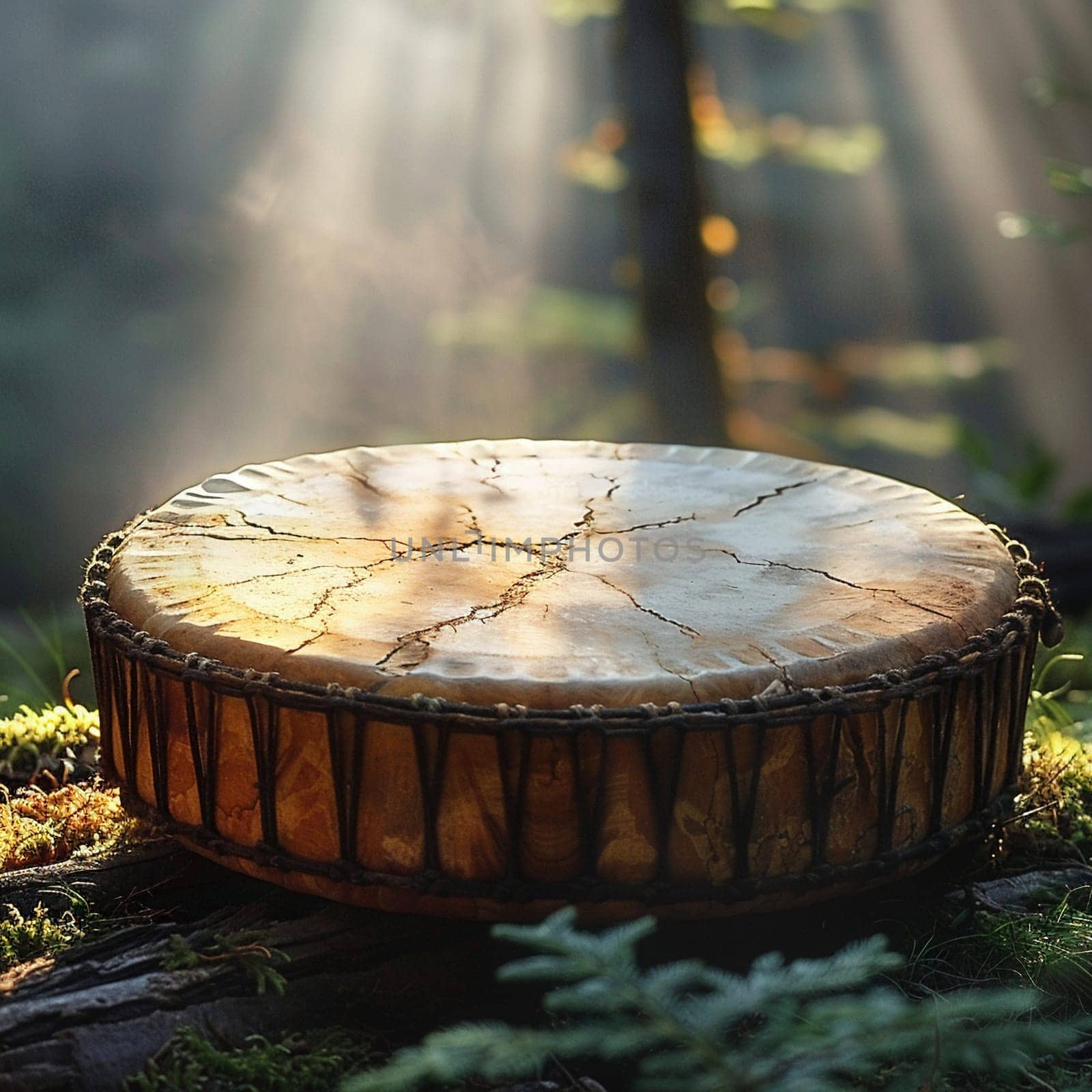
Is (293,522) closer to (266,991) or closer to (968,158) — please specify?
(266,991)

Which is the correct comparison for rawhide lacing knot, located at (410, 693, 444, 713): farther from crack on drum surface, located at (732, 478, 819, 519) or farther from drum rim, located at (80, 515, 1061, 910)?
crack on drum surface, located at (732, 478, 819, 519)

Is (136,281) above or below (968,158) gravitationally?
below

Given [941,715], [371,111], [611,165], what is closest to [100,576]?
[941,715]

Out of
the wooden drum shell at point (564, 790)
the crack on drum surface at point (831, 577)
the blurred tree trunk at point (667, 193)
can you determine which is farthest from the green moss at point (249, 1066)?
the blurred tree trunk at point (667, 193)

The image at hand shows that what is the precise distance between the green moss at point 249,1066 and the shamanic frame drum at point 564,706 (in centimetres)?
21

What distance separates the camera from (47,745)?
8.09 feet

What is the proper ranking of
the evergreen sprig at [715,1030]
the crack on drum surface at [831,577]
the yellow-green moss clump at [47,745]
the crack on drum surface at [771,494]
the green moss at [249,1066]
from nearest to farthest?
the evergreen sprig at [715,1030] → the green moss at [249,1066] → the crack on drum surface at [831,577] → the crack on drum surface at [771,494] → the yellow-green moss clump at [47,745]

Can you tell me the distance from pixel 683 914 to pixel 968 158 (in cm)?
898

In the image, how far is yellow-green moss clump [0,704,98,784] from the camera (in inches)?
94.8

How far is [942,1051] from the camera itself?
122cm

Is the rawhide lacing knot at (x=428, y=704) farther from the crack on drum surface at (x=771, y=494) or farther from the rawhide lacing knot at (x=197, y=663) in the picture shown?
the crack on drum surface at (x=771, y=494)

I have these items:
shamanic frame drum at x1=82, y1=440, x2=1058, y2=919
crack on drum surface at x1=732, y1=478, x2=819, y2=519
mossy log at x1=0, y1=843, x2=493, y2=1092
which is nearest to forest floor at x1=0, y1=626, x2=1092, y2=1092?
mossy log at x1=0, y1=843, x2=493, y2=1092

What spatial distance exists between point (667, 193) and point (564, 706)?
3885 mm

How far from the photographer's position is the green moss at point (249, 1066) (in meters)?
1.45
